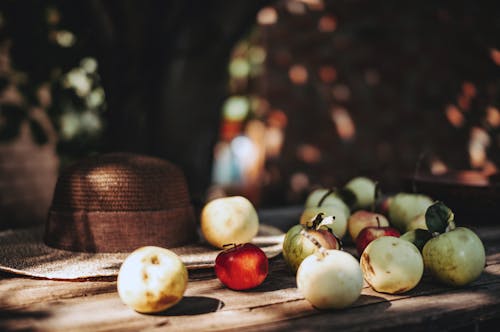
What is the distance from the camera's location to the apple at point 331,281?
3.67 ft

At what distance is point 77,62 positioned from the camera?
2.58 metres

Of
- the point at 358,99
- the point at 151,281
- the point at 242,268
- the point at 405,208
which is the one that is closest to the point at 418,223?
the point at 405,208

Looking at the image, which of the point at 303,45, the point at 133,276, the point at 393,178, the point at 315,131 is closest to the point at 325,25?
the point at 303,45

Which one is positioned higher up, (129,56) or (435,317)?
(129,56)

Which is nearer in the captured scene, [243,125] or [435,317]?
[435,317]

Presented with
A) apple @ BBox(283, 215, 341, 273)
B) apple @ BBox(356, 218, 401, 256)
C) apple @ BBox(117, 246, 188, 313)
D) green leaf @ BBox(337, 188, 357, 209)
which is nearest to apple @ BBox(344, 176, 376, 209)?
green leaf @ BBox(337, 188, 357, 209)

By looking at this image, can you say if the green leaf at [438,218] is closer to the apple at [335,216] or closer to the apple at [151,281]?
the apple at [335,216]

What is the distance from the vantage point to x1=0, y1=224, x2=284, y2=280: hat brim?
1389 mm

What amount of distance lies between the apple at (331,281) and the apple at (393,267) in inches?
4.5

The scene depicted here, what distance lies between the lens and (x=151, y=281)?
1104 mm

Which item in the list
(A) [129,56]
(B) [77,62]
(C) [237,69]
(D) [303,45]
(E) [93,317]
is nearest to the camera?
(E) [93,317]

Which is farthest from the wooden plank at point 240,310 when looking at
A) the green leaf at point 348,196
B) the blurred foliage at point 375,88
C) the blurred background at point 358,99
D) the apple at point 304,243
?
the blurred foliage at point 375,88

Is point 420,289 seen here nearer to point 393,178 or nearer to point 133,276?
point 133,276

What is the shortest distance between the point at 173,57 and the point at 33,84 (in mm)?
848
